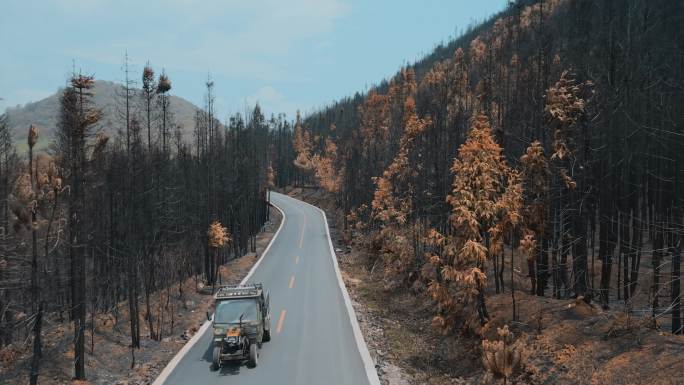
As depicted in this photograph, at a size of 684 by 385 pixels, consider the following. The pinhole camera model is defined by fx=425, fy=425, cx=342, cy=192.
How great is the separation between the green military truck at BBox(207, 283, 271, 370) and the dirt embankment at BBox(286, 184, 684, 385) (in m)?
4.80

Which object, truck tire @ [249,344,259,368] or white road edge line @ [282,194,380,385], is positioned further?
truck tire @ [249,344,259,368]

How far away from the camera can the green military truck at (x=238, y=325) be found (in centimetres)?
1569

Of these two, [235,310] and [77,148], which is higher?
[77,148]

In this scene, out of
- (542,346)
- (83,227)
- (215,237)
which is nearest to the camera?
(542,346)

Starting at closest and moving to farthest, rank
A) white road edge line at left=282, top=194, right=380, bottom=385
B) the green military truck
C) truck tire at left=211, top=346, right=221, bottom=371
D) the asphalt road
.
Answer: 1. white road edge line at left=282, top=194, right=380, bottom=385
2. the asphalt road
3. truck tire at left=211, top=346, right=221, bottom=371
4. the green military truck

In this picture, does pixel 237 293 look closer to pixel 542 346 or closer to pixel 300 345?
pixel 300 345

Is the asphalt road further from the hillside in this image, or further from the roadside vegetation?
the roadside vegetation

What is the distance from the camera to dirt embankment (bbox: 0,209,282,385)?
17859 millimetres

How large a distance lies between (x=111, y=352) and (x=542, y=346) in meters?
19.7

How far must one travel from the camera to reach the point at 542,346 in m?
14.4

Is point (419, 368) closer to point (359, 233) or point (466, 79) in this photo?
point (359, 233)

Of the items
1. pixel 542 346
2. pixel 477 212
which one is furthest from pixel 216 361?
pixel 477 212

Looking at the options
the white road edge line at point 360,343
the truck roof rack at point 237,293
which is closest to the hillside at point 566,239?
the white road edge line at point 360,343

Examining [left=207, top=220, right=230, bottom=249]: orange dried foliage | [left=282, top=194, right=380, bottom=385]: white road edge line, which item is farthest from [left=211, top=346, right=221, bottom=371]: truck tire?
[left=207, top=220, right=230, bottom=249]: orange dried foliage
